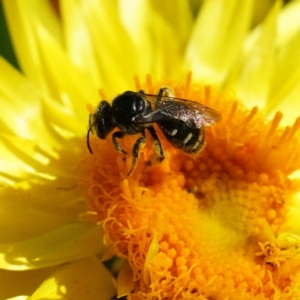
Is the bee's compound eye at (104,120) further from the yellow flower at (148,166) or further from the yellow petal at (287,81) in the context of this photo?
the yellow petal at (287,81)

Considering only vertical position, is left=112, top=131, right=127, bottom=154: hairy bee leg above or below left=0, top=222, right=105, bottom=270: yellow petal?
above

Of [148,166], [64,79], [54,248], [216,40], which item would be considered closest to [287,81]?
[216,40]

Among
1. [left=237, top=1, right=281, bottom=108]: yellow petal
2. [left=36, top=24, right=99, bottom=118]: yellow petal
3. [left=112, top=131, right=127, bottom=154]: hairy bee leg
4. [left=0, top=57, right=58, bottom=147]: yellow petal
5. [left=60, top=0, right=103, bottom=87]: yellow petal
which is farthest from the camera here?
[left=237, top=1, right=281, bottom=108]: yellow petal

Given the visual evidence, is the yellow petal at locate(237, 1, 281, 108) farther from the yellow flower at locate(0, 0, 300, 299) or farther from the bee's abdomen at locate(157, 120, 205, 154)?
the bee's abdomen at locate(157, 120, 205, 154)

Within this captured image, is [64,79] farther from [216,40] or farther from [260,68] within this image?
[260,68]

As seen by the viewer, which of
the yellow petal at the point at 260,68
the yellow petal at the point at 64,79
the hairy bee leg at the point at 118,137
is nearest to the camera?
the hairy bee leg at the point at 118,137

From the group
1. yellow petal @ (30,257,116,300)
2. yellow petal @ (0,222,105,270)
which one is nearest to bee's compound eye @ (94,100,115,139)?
yellow petal @ (0,222,105,270)

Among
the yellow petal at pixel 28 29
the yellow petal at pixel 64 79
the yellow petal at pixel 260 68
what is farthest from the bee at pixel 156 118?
the yellow petal at pixel 260 68

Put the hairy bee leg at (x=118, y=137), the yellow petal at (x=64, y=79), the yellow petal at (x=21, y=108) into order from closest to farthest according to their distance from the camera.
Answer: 1. the hairy bee leg at (x=118, y=137)
2. the yellow petal at (x=21, y=108)
3. the yellow petal at (x=64, y=79)

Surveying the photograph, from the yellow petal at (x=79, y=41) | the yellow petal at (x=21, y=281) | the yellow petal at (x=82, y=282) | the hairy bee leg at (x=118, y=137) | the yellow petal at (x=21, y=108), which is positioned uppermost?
the yellow petal at (x=79, y=41)
